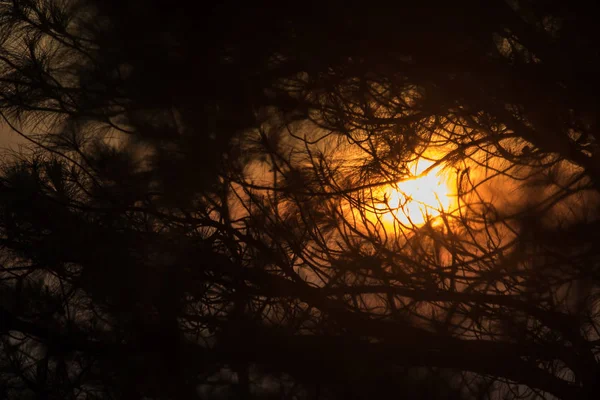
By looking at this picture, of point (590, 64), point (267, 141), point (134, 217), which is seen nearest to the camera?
point (590, 64)

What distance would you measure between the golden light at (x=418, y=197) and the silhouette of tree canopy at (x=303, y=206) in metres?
0.02

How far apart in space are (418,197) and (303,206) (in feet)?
0.86

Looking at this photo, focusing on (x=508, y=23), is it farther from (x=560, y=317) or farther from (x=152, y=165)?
(x=152, y=165)

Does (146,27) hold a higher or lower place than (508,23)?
higher

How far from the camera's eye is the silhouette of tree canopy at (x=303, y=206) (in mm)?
1316

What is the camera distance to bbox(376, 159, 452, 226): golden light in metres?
1.34

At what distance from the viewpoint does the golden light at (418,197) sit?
1339mm

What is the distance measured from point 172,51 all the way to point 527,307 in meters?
0.92

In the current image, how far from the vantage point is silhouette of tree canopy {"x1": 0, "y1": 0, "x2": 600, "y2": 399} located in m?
1.32

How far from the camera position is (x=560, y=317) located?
1.33m

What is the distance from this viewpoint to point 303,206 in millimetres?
1487

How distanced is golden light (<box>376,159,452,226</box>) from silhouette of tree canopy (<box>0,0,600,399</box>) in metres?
0.02

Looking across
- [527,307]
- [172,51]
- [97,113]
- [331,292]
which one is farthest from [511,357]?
[97,113]

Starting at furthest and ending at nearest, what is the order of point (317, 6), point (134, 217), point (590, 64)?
point (134, 217) < point (317, 6) < point (590, 64)
